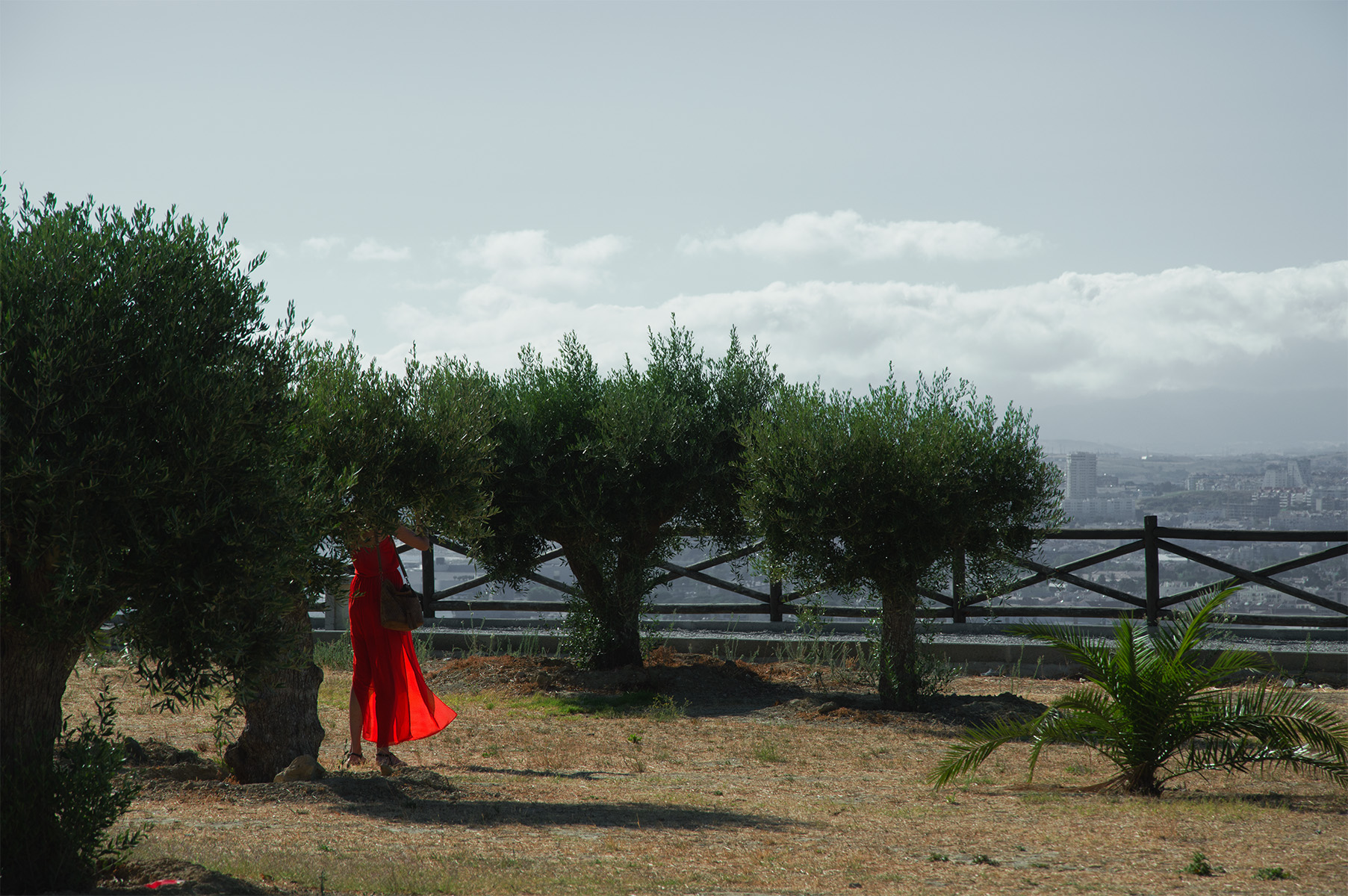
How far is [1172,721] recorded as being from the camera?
6.19m

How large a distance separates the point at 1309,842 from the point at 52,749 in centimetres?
565

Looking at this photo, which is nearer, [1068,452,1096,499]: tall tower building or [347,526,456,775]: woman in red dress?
[347,526,456,775]: woman in red dress

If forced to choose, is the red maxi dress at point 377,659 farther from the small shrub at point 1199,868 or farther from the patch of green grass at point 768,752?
the small shrub at point 1199,868

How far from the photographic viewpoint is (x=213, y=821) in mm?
5277

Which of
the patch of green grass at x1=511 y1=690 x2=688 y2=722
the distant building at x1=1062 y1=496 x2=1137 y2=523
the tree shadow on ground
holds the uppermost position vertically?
the distant building at x1=1062 y1=496 x2=1137 y2=523

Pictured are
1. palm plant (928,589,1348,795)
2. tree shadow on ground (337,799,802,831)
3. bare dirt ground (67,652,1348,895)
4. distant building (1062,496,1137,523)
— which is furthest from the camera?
distant building (1062,496,1137,523)

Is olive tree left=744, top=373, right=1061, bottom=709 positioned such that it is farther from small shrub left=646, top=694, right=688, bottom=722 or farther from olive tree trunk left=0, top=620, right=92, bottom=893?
olive tree trunk left=0, top=620, right=92, bottom=893

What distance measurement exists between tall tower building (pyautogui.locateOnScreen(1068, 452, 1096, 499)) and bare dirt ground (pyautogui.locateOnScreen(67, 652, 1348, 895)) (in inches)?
658

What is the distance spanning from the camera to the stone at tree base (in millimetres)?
6172

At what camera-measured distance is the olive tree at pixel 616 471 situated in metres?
10.7

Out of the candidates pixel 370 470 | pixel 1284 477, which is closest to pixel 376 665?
pixel 370 470

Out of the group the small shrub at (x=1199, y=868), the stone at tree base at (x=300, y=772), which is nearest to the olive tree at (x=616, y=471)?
the stone at tree base at (x=300, y=772)

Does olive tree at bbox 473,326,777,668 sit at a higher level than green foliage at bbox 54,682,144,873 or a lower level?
higher

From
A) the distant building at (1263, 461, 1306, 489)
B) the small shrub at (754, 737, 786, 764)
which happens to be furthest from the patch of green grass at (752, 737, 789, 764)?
the distant building at (1263, 461, 1306, 489)
